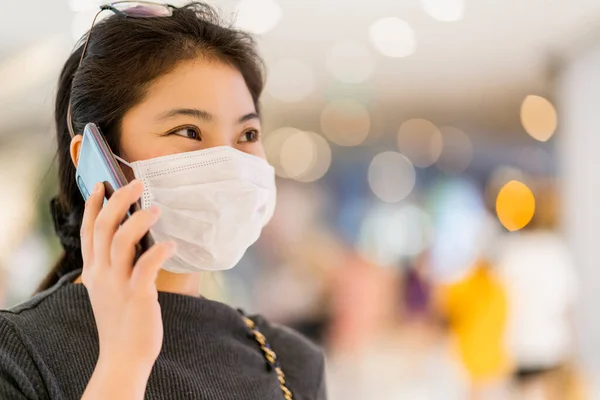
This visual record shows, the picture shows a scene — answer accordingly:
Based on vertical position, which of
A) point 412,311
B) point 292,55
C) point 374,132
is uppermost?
point 292,55

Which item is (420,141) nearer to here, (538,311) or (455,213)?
(455,213)

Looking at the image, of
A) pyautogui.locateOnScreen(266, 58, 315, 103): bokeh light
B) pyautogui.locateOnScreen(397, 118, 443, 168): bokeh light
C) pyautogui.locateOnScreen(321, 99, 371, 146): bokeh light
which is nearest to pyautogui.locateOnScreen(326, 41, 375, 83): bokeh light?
pyautogui.locateOnScreen(266, 58, 315, 103): bokeh light

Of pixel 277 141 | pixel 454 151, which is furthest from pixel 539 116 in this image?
pixel 277 141

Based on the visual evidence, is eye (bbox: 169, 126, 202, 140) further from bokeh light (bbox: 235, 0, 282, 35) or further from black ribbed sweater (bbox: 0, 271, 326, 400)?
bokeh light (bbox: 235, 0, 282, 35)

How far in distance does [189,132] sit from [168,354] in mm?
361

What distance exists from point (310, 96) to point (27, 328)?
7074 millimetres

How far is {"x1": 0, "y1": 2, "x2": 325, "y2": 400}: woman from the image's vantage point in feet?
3.57

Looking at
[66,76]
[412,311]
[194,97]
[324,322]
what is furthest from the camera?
[412,311]

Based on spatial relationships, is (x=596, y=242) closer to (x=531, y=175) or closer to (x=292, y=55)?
(x=292, y=55)

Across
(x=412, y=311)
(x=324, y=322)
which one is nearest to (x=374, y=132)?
(x=412, y=311)

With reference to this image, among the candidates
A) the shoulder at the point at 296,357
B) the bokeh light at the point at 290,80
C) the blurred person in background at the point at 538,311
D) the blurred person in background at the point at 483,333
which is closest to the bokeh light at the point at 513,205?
the bokeh light at the point at 290,80

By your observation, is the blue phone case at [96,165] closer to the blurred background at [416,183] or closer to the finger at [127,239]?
the finger at [127,239]

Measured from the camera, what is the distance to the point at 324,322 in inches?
265

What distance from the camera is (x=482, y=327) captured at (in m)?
4.42
